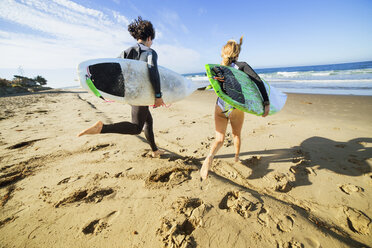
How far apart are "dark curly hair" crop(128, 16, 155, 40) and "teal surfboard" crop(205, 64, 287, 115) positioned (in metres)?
1.02

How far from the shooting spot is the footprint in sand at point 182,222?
1.17 m

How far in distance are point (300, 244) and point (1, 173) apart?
3.45 metres

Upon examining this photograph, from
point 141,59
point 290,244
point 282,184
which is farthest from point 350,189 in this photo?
point 141,59

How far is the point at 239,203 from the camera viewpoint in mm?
1495

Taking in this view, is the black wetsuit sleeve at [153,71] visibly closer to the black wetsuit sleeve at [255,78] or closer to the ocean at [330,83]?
the black wetsuit sleeve at [255,78]

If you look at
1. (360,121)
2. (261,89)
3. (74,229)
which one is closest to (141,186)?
(74,229)

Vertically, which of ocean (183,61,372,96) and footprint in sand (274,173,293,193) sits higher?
footprint in sand (274,173,293,193)

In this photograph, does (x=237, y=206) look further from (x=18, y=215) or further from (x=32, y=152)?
(x=32, y=152)

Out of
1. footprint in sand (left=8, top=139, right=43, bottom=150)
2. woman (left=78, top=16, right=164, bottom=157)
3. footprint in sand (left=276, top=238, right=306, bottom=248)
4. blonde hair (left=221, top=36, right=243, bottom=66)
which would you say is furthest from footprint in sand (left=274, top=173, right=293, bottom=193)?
footprint in sand (left=8, top=139, right=43, bottom=150)

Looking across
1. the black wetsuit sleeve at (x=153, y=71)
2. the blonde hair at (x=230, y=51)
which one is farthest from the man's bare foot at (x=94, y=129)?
the blonde hair at (x=230, y=51)

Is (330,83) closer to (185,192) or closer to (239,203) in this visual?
(239,203)

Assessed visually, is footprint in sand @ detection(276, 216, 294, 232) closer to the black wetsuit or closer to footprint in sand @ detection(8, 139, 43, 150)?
the black wetsuit

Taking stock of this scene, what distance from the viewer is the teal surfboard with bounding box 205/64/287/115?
1.91m

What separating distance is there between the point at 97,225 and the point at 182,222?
740 millimetres
